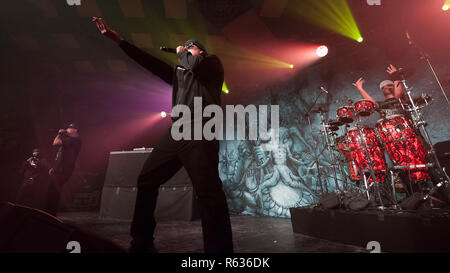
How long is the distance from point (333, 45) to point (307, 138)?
263 cm

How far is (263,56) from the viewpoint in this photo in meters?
6.40

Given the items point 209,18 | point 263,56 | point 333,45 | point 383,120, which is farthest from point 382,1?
point 209,18

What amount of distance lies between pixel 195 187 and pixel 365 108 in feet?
11.0

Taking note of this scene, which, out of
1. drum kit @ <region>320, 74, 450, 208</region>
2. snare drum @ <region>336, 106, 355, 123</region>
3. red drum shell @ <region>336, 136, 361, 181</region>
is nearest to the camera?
drum kit @ <region>320, 74, 450, 208</region>

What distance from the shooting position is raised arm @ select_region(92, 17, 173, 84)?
5.85 ft

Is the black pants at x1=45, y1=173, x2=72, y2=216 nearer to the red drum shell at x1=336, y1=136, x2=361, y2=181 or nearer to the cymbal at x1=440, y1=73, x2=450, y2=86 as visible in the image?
the red drum shell at x1=336, y1=136, x2=361, y2=181

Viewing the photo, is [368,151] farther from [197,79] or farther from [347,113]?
[197,79]

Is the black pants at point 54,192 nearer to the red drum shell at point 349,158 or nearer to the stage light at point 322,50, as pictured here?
the red drum shell at point 349,158

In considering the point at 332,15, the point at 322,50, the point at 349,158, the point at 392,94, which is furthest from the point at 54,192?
the point at 332,15

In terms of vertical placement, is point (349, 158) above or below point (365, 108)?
below

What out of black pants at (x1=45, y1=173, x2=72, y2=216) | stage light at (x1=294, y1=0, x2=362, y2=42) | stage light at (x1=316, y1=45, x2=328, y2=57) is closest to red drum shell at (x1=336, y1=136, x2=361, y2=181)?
stage light at (x1=316, y1=45, x2=328, y2=57)

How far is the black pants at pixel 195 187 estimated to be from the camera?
47.5 inches

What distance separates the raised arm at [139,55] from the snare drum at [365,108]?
121 inches
